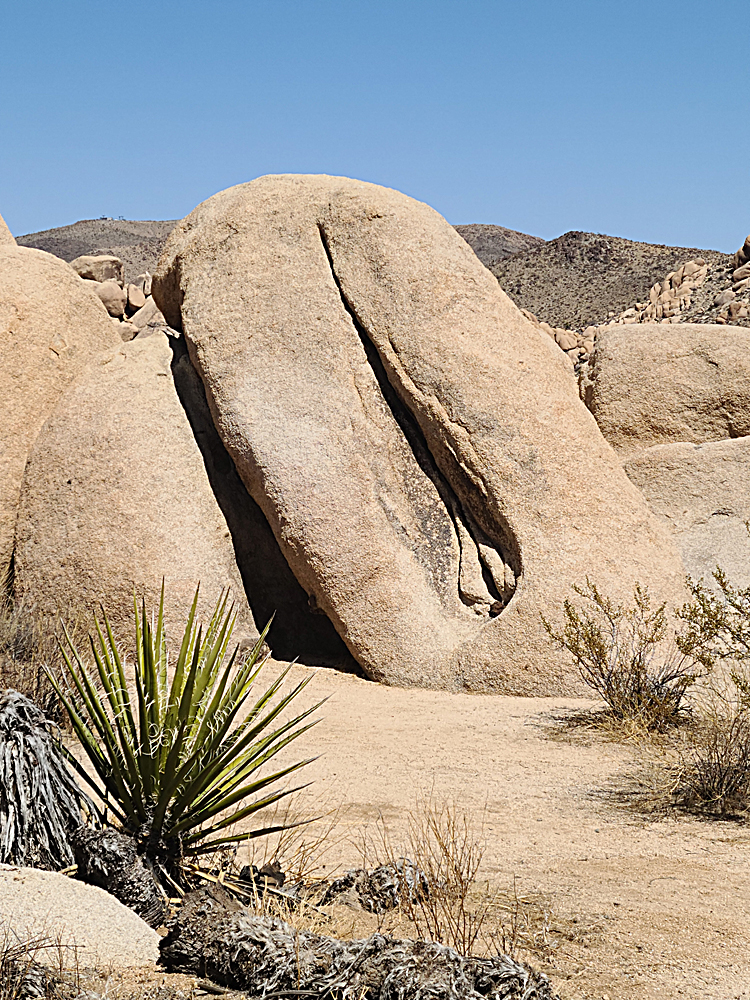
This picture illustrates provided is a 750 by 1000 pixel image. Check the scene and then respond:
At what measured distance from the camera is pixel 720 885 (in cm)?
374

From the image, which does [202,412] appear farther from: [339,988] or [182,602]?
[339,988]

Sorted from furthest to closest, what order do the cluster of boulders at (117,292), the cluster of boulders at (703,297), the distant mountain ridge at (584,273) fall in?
the distant mountain ridge at (584,273)
the cluster of boulders at (703,297)
the cluster of boulders at (117,292)

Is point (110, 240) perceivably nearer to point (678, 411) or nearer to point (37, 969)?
point (678, 411)

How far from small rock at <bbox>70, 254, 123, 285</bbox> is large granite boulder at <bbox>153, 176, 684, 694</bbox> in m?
8.30

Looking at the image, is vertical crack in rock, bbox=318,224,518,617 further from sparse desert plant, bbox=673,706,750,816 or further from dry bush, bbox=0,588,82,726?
dry bush, bbox=0,588,82,726

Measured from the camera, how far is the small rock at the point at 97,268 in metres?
17.3

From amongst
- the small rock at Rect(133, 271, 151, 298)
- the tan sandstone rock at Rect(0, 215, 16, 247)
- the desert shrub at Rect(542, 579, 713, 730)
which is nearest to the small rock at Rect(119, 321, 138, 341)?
the tan sandstone rock at Rect(0, 215, 16, 247)

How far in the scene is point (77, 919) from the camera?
123 inches

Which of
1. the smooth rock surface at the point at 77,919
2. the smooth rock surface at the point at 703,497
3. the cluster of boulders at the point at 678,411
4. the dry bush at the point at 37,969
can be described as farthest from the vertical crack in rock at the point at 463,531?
the dry bush at the point at 37,969

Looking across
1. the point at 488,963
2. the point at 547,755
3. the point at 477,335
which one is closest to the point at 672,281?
the point at 477,335

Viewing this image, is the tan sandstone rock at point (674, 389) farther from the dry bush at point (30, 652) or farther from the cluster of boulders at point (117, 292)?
the cluster of boulders at point (117, 292)

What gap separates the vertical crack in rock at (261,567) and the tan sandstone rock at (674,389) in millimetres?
3646

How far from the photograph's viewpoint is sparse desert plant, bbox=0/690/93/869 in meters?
3.59

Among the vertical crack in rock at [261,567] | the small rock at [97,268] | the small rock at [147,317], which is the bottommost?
the vertical crack in rock at [261,567]
